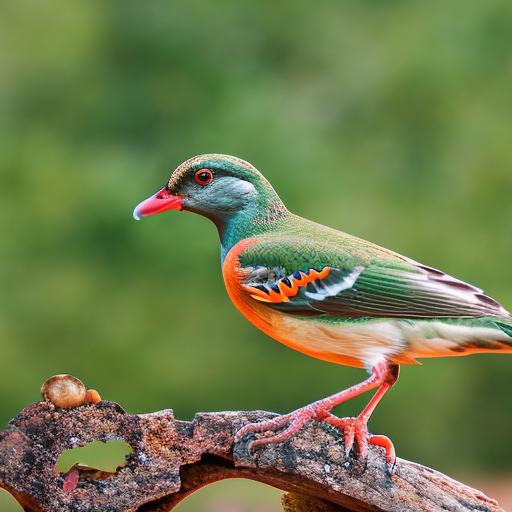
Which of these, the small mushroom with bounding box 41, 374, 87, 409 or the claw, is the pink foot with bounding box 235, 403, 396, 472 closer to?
the claw

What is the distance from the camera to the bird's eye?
13.7 feet

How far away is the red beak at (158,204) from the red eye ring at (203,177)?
0.34 ft

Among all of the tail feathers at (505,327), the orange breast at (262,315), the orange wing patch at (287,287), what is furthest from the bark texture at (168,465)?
the tail feathers at (505,327)

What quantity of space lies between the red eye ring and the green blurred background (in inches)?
211

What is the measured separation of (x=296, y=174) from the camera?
1005cm

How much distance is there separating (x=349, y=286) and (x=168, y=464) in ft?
2.98

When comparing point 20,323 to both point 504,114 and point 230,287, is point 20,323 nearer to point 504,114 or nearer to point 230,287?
point 504,114

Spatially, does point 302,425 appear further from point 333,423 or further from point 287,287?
point 287,287

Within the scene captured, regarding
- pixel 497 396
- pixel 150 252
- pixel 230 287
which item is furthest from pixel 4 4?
pixel 230 287

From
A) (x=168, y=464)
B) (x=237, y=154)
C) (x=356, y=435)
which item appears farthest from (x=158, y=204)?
(x=237, y=154)

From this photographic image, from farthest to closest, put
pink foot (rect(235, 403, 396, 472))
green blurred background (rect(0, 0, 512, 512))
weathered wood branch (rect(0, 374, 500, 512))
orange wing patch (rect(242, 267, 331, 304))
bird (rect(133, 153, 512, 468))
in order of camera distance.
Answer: green blurred background (rect(0, 0, 512, 512)) < orange wing patch (rect(242, 267, 331, 304)) < bird (rect(133, 153, 512, 468)) < pink foot (rect(235, 403, 396, 472)) < weathered wood branch (rect(0, 374, 500, 512))

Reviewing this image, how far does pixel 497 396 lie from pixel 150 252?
155 inches

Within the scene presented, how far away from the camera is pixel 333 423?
3.83m

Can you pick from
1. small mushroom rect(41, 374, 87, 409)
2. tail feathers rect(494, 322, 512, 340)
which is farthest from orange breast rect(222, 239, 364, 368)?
small mushroom rect(41, 374, 87, 409)
